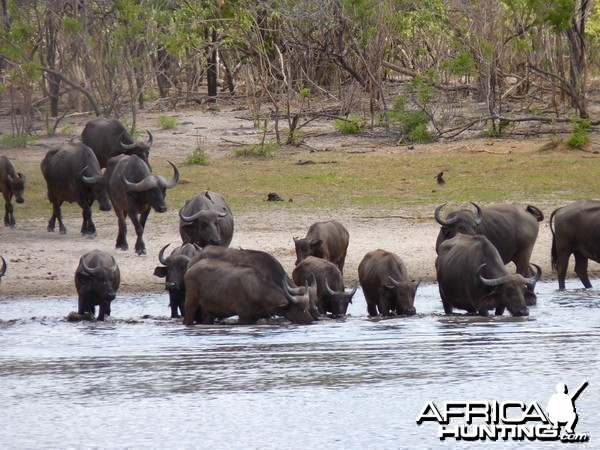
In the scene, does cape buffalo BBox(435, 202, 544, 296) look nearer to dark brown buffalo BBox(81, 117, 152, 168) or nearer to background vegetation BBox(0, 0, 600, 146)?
dark brown buffalo BBox(81, 117, 152, 168)

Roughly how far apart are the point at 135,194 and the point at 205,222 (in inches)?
103

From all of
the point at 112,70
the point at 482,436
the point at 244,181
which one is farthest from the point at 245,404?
the point at 112,70

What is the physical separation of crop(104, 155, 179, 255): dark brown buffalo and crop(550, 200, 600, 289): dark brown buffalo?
16.0ft

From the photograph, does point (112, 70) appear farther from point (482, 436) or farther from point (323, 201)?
point (482, 436)

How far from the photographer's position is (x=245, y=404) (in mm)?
9750

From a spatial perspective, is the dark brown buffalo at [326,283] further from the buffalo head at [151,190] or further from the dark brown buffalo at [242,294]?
the buffalo head at [151,190]

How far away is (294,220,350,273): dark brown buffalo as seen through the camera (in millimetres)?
15250

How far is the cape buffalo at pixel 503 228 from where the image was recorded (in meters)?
15.1

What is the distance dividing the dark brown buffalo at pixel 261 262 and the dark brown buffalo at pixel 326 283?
1.24 feet

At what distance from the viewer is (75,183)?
18750 mm

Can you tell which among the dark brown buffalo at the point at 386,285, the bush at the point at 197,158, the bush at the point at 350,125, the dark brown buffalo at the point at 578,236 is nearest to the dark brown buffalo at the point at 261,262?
the dark brown buffalo at the point at 386,285

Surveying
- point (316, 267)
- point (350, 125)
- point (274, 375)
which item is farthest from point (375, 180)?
point (274, 375)

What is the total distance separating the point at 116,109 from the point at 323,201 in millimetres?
6786

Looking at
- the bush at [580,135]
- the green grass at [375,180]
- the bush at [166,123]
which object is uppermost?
the bush at [166,123]
